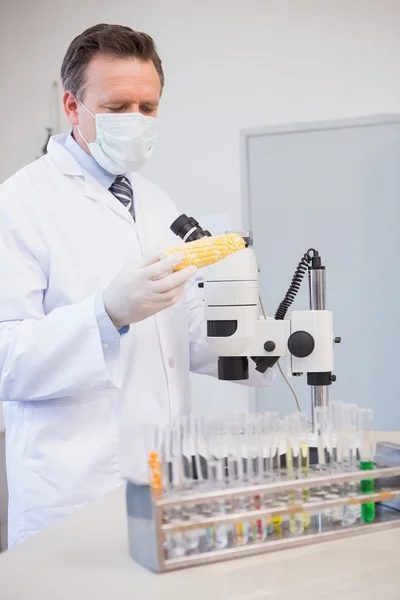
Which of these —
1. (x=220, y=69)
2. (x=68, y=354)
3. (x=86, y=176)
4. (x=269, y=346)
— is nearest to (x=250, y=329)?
(x=269, y=346)

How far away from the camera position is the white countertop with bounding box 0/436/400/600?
3.11 ft

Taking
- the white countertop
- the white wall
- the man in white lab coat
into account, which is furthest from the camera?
the white wall

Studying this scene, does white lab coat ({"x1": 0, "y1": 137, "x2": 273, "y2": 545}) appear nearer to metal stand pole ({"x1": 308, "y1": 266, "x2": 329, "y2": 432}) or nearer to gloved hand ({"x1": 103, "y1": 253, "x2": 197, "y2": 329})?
gloved hand ({"x1": 103, "y1": 253, "x2": 197, "y2": 329})

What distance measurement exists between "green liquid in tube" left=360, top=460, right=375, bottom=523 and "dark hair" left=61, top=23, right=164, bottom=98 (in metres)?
1.01

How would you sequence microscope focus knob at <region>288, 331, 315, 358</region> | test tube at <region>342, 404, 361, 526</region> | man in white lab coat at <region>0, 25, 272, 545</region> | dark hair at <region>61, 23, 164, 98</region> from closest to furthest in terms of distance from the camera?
test tube at <region>342, 404, 361, 526</region>
microscope focus knob at <region>288, 331, 315, 358</region>
man in white lab coat at <region>0, 25, 272, 545</region>
dark hair at <region>61, 23, 164, 98</region>

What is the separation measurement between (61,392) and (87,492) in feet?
0.70

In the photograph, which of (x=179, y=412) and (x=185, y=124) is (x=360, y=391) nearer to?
(x=185, y=124)

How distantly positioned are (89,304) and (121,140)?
1.38 feet

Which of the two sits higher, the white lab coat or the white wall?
the white wall

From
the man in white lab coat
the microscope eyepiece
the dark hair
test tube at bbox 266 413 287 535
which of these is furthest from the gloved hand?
the dark hair

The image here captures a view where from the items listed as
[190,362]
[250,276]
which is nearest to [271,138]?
[190,362]

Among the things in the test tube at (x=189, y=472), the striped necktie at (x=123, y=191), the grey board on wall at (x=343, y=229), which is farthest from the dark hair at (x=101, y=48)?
the grey board on wall at (x=343, y=229)

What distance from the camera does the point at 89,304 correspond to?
58.7 inches

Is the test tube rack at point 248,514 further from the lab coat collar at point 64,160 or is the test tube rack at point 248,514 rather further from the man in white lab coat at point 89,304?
the lab coat collar at point 64,160
